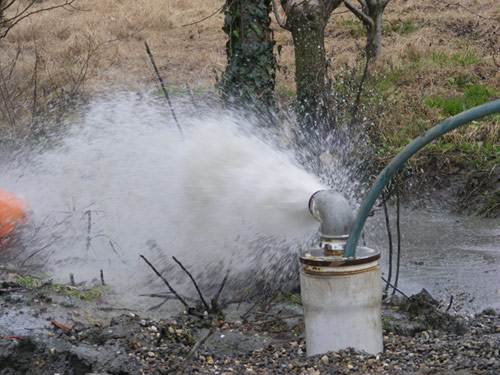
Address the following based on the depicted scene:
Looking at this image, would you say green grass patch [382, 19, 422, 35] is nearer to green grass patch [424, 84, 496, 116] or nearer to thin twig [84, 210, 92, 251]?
green grass patch [424, 84, 496, 116]

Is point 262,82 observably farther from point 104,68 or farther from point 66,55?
point 66,55

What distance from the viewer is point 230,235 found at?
18.0 ft

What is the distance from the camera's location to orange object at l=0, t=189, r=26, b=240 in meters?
6.33

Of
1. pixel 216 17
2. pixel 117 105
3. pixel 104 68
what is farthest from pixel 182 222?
pixel 216 17

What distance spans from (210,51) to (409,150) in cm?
1227

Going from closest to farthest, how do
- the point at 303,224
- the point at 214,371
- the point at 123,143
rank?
the point at 214,371 < the point at 303,224 < the point at 123,143

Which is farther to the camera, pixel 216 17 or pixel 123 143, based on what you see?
pixel 216 17

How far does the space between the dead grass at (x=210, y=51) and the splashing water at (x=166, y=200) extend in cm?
224

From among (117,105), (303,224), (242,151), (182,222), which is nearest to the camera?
(303,224)

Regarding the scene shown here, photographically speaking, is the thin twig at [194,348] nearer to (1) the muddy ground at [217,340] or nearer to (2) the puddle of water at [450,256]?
(1) the muddy ground at [217,340]

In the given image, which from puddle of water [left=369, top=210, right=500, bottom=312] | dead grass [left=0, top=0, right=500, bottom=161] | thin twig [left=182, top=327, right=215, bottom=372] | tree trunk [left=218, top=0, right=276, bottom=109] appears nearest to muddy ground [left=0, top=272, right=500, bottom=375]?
thin twig [left=182, top=327, right=215, bottom=372]

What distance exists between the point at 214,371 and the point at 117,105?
466 cm

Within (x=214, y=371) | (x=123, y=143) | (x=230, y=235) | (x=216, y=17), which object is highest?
(x=216, y=17)

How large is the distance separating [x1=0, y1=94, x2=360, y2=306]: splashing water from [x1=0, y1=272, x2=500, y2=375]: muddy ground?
0.42 m
